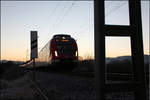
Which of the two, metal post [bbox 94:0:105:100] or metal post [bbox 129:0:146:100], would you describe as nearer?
metal post [bbox 94:0:105:100]

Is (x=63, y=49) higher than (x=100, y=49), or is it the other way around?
(x=63, y=49)

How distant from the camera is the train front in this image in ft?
48.9

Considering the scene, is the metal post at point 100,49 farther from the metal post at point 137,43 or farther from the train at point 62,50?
the train at point 62,50

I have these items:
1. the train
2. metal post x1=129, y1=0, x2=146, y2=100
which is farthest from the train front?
metal post x1=129, y1=0, x2=146, y2=100

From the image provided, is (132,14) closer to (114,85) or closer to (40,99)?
(114,85)

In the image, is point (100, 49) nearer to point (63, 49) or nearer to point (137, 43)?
point (137, 43)

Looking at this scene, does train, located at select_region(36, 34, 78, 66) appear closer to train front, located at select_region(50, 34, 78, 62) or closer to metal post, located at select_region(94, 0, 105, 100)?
train front, located at select_region(50, 34, 78, 62)

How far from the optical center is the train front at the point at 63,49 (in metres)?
14.9

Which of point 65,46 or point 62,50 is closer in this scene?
point 62,50

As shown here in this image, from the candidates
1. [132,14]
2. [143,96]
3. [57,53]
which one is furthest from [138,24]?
[57,53]

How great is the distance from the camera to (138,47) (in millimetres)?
2475

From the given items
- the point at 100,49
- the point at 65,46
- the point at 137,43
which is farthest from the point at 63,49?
the point at 100,49

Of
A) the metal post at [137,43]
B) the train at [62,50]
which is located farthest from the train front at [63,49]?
the metal post at [137,43]

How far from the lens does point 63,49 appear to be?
15.2 m
